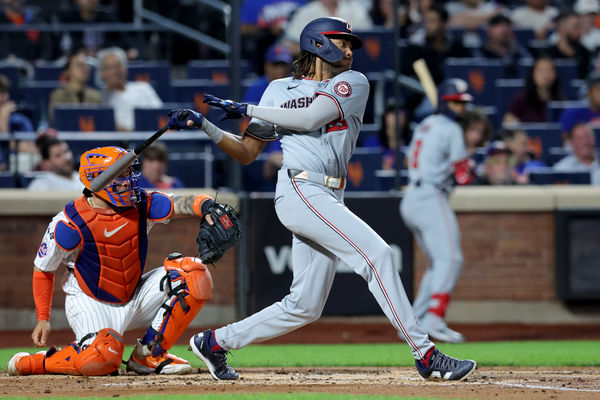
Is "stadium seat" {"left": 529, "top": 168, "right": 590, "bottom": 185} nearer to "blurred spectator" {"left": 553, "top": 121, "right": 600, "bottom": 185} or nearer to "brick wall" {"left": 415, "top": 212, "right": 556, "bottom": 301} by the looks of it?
"blurred spectator" {"left": 553, "top": 121, "right": 600, "bottom": 185}

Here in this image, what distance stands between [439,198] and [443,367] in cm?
318

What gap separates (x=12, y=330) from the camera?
8.68 metres

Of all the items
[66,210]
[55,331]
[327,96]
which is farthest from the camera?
[55,331]

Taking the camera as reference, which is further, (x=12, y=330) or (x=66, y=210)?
(x=12, y=330)

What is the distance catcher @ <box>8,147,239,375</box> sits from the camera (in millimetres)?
5223

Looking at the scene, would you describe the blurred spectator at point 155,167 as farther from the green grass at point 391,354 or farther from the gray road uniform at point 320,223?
the gray road uniform at point 320,223

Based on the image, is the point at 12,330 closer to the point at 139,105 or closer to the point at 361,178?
the point at 139,105

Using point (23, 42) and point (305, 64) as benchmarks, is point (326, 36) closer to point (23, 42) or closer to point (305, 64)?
point (305, 64)

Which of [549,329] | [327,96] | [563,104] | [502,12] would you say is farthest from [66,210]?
[502,12]

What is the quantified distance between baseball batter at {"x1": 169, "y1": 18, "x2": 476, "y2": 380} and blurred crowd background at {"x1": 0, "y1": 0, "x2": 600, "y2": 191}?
3.64m

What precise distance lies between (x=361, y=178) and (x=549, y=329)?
84.2 inches

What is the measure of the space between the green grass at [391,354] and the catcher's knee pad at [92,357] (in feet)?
2.61

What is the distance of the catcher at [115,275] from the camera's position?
5.22 meters

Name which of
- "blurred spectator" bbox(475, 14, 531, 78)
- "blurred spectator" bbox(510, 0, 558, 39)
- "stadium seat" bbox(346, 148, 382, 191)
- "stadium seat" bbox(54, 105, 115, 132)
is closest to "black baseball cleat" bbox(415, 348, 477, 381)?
"stadium seat" bbox(346, 148, 382, 191)
